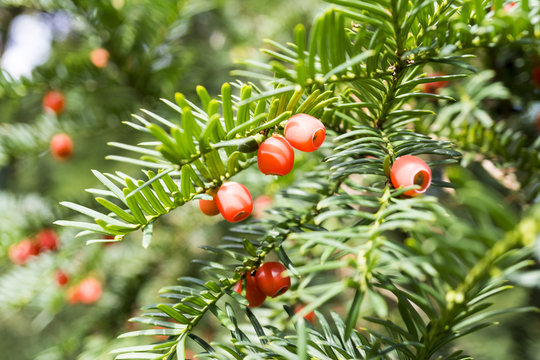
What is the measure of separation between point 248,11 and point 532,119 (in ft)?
4.70

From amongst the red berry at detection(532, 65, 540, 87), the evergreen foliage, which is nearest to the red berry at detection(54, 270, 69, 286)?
the evergreen foliage

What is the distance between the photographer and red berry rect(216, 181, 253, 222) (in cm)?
36

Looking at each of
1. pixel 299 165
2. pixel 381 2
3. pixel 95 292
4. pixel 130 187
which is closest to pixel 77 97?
pixel 95 292

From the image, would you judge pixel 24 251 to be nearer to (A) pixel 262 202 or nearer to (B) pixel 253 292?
(A) pixel 262 202

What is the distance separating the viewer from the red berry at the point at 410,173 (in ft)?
1.07

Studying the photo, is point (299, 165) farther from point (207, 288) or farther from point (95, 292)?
point (95, 292)

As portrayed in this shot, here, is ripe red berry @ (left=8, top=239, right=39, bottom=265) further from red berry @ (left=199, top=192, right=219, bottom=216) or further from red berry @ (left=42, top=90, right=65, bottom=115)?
red berry @ (left=199, top=192, right=219, bottom=216)

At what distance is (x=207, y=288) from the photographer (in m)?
0.41

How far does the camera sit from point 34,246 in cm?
93

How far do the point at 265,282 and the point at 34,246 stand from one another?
0.81 m

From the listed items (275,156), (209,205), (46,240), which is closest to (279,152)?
(275,156)

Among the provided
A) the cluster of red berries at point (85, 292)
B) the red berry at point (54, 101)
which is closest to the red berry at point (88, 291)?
Result: the cluster of red berries at point (85, 292)

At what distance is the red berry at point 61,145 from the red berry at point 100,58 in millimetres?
232

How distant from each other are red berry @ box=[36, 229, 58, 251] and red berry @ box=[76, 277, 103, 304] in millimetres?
267
